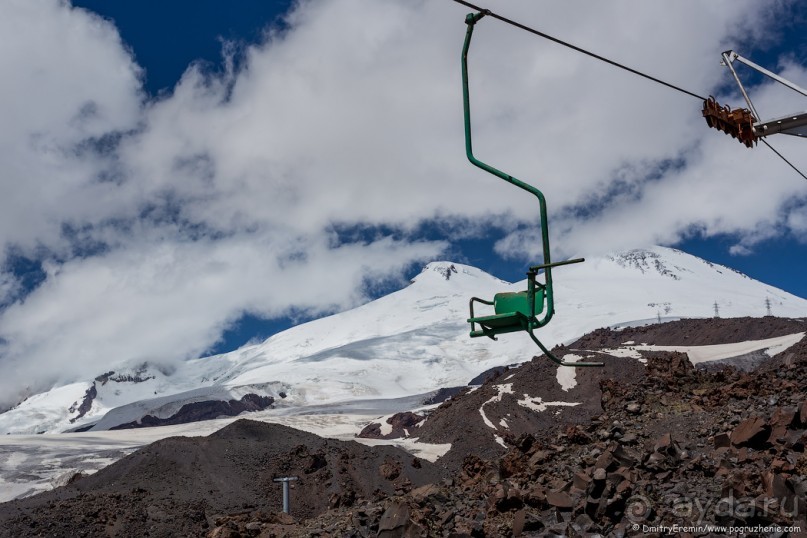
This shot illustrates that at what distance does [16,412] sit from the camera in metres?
163

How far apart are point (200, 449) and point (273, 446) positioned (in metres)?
3.89

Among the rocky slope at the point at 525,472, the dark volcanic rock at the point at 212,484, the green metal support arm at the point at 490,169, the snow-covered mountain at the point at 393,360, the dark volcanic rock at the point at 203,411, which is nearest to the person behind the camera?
the green metal support arm at the point at 490,169

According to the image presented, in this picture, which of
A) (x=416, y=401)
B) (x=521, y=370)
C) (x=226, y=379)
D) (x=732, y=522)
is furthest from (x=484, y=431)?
(x=226, y=379)

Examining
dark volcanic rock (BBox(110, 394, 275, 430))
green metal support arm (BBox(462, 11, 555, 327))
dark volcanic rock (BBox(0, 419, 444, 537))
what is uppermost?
green metal support arm (BBox(462, 11, 555, 327))

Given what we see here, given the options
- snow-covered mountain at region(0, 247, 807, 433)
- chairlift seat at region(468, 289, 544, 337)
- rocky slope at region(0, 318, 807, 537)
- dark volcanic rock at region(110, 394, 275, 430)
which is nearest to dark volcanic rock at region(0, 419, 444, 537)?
rocky slope at region(0, 318, 807, 537)

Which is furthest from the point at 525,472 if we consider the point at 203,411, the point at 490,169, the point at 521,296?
the point at 203,411

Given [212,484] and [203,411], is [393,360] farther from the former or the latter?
[212,484]

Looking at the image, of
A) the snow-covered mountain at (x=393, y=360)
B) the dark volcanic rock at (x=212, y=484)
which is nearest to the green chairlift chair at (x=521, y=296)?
the dark volcanic rock at (x=212, y=484)

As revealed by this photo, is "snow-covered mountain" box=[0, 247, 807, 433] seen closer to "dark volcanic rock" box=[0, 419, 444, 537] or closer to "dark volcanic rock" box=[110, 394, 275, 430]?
"dark volcanic rock" box=[110, 394, 275, 430]

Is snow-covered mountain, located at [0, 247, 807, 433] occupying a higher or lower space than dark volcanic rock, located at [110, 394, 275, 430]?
higher

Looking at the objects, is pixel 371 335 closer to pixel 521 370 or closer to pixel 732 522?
pixel 521 370

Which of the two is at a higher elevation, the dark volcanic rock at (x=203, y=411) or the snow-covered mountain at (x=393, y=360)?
the snow-covered mountain at (x=393, y=360)

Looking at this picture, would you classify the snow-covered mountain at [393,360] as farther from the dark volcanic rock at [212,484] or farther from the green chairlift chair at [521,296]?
the green chairlift chair at [521,296]

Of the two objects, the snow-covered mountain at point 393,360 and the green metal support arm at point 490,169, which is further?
the snow-covered mountain at point 393,360
